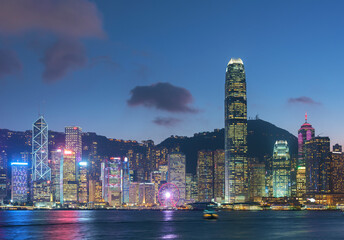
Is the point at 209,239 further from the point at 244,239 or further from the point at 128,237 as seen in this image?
the point at 128,237

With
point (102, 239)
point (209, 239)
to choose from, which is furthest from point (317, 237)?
point (102, 239)

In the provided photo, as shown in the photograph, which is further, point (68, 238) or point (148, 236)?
point (148, 236)

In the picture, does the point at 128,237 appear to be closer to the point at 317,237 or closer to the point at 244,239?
the point at 244,239

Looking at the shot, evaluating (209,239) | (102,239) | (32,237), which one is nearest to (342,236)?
(209,239)

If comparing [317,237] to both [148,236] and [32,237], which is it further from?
[32,237]

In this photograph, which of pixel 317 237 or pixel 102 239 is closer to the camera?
pixel 102 239

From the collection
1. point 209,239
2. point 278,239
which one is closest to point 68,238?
point 209,239
